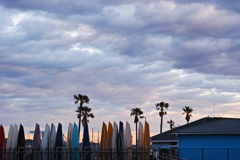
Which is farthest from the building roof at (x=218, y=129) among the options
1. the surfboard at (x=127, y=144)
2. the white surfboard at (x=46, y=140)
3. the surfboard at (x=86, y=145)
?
the white surfboard at (x=46, y=140)

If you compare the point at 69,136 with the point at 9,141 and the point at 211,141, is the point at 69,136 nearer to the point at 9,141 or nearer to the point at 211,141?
the point at 9,141

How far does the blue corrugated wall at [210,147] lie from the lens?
2908 cm

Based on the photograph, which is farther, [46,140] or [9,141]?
[9,141]

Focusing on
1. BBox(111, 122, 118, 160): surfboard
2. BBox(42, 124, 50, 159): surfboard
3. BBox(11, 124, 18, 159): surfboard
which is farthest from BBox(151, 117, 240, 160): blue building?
BBox(11, 124, 18, 159): surfboard

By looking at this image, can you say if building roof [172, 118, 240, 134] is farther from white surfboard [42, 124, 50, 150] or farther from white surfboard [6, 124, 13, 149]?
white surfboard [6, 124, 13, 149]

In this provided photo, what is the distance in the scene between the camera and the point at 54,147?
33.1 m

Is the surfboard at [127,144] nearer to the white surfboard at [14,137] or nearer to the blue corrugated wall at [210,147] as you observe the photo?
the blue corrugated wall at [210,147]

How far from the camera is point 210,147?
3145 centimetres

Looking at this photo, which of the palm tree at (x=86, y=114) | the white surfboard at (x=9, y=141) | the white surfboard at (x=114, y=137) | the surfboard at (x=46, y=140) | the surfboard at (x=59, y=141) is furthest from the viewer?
the palm tree at (x=86, y=114)

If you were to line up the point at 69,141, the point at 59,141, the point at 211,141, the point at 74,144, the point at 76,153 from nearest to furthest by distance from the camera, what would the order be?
the point at 76,153, the point at 211,141, the point at 74,144, the point at 69,141, the point at 59,141

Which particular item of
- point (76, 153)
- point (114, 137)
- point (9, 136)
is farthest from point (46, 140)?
point (114, 137)

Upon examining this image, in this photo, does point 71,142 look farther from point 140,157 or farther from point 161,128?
point 161,128

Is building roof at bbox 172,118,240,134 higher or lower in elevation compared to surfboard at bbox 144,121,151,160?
higher

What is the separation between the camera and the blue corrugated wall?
29077mm
